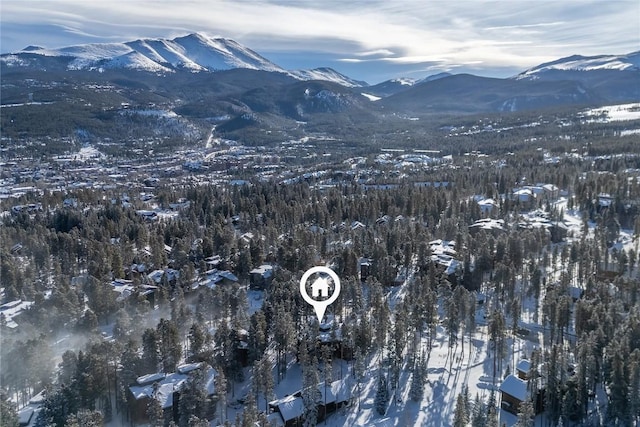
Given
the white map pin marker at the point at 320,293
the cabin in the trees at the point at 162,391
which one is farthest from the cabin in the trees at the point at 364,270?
the cabin in the trees at the point at 162,391

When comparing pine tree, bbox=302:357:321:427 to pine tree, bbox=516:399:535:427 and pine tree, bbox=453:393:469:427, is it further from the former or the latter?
pine tree, bbox=516:399:535:427

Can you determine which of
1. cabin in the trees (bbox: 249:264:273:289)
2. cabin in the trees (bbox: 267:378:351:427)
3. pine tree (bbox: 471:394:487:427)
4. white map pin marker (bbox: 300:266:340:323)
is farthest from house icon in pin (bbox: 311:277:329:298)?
pine tree (bbox: 471:394:487:427)

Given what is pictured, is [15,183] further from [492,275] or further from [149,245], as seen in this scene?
[492,275]

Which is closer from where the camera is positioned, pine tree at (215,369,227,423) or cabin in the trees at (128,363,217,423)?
cabin in the trees at (128,363,217,423)

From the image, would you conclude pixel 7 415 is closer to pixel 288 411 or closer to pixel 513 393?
pixel 288 411

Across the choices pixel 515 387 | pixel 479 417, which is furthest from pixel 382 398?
pixel 515 387

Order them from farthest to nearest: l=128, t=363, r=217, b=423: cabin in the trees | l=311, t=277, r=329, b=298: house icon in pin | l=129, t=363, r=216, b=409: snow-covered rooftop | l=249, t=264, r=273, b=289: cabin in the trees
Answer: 1. l=249, t=264, r=273, b=289: cabin in the trees
2. l=311, t=277, r=329, b=298: house icon in pin
3. l=129, t=363, r=216, b=409: snow-covered rooftop
4. l=128, t=363, r=217, b=423: cabin in the trees

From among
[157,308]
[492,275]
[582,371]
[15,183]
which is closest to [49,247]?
[157,308]

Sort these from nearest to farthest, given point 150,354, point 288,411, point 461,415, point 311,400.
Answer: point 461,415 → point 311,400 → point 288,411 → point 150,354

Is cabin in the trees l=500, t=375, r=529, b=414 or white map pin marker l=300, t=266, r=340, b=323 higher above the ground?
white map pin marker l=300, t=266, r=340, b=323
